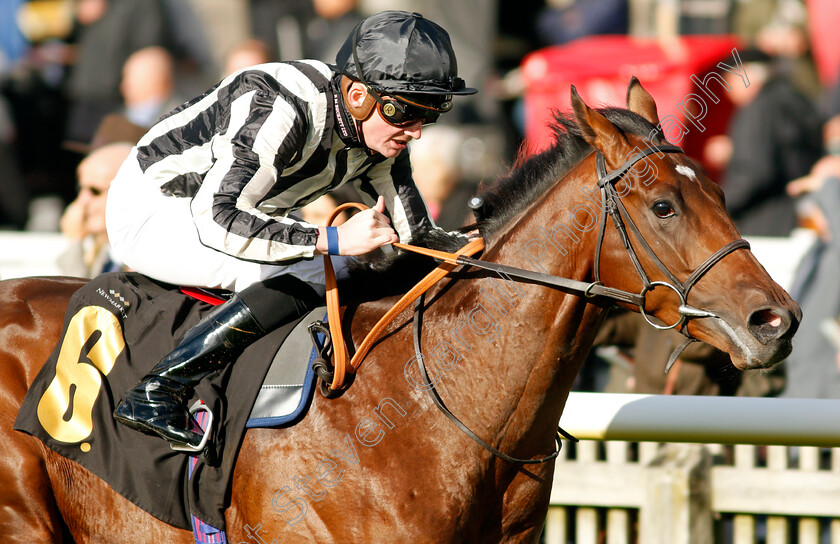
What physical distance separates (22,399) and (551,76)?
5.74 meters

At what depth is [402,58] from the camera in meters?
2.97

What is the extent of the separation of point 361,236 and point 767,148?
5373mm

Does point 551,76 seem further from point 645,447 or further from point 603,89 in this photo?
point 645,447

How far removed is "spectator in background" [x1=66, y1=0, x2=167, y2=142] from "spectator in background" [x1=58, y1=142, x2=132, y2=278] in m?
3.02

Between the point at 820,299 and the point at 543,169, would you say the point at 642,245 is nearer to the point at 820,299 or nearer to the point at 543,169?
the point at 543,169

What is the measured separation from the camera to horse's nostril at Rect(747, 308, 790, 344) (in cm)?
256

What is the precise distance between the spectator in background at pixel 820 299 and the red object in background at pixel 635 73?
1.60 metres

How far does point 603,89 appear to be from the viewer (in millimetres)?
7902

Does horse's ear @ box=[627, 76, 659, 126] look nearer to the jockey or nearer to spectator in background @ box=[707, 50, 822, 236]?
the jockey

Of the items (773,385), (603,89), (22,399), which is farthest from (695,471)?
(603,89)

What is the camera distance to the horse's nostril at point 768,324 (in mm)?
2564

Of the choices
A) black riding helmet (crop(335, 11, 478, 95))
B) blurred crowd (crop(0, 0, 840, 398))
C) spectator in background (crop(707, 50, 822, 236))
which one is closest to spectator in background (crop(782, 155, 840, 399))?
blurred crowd (crop(0, 0, 840, 398))

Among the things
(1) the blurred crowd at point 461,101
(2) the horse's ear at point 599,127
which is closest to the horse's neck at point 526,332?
(2) the horse's ear at point 599,127

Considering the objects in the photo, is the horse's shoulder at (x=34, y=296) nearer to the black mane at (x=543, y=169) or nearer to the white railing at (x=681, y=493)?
the black mane at (x=543, y=169)
